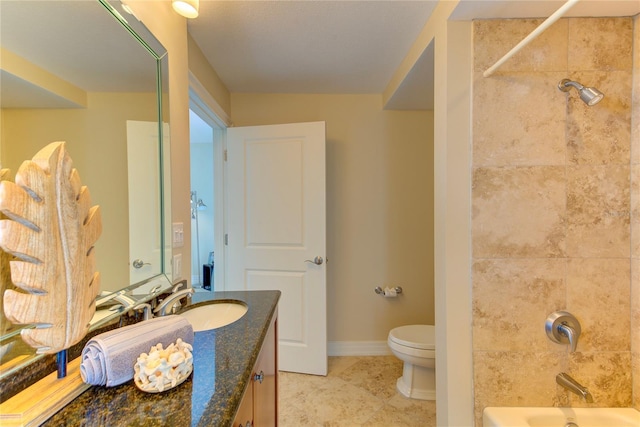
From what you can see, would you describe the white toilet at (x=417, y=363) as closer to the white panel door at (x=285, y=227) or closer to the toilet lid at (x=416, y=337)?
the toilet lid at (x=416, y=337)

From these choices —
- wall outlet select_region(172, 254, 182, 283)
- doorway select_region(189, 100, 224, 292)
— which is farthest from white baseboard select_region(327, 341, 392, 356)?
doorway select_region(189, 100, 224, 292)

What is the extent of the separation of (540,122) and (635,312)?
92cm

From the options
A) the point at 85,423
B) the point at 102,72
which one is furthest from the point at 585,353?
the point at 102,72

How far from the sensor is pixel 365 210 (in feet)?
8.12

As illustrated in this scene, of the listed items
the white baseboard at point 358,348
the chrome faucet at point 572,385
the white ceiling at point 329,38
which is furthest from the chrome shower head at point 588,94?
the white baseboard at point 358,348

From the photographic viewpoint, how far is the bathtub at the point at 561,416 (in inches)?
47.5

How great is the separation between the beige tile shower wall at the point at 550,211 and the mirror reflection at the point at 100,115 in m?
1.34

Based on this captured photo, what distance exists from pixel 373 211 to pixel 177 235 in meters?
1.62

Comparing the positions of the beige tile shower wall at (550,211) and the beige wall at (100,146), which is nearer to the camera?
the beige wall at (100,146)

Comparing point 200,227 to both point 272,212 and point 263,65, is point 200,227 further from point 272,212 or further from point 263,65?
point 263,65

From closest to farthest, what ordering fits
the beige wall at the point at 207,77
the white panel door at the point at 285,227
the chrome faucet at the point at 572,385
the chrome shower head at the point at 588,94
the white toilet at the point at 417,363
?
1. the chrome shower head at the point at 588,94
2. the chrome faucet at the point at 572,385
3. the beige wall at the point at 207,77
4. the white toilet at the point at 417,363
5. the white panel door at the point at 285,227

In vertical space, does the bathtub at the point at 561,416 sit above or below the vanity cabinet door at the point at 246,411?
below

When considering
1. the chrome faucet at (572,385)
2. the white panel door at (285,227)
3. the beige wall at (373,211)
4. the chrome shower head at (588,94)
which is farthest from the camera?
the beige wall at (373,211)

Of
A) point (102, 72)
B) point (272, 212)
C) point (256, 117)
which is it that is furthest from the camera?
point (256, 117)
